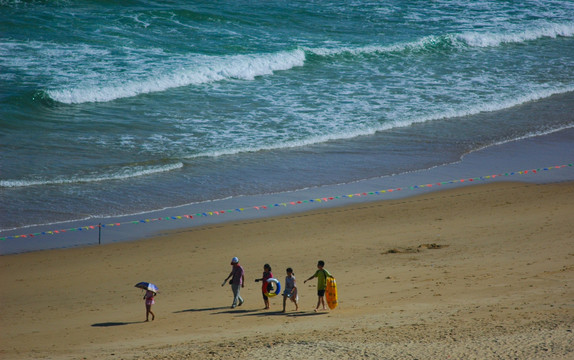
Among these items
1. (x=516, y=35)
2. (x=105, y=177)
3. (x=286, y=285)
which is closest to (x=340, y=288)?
(x=286, y=285)

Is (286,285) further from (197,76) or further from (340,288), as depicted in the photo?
(197,76)

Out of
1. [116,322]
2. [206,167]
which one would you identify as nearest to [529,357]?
[116,322]

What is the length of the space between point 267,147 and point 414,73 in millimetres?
10741

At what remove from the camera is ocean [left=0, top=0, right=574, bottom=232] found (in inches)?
682

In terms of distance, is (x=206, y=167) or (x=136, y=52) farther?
(x=136, y=52)

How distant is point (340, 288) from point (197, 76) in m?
16.2

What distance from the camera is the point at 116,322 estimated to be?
10680 mm

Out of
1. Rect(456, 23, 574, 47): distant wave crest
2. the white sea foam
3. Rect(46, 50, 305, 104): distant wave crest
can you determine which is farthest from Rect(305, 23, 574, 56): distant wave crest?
the white sea foam

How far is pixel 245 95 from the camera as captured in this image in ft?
81.7

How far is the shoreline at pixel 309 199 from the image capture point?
13.9 metres

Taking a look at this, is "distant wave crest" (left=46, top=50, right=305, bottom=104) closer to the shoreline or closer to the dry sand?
the shoreline

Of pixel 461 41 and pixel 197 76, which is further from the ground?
pixel 461 41

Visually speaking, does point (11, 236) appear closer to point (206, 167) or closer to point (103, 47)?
point (206, 167)

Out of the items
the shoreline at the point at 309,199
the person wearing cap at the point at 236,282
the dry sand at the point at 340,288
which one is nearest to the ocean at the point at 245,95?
the shoreline at the point at 309,199
